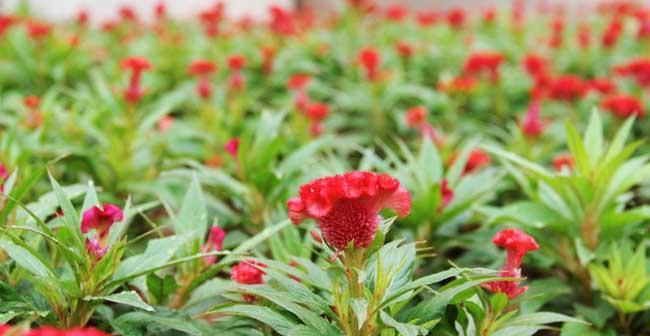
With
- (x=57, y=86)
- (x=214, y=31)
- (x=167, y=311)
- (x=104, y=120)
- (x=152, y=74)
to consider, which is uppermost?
(x=214, y=31)

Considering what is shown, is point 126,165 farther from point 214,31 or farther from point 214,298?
point 214,31

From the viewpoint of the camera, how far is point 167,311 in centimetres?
178

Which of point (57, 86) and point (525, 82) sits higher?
point (525, 82)

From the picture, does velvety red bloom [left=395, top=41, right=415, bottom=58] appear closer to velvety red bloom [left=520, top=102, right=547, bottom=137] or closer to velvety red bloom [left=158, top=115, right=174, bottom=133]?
velvety red bloom [left=520, top=102, right=547, bottom=137]

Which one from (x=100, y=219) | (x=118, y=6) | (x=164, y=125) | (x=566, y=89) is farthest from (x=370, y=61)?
(x=118, y=6)

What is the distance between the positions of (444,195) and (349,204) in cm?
96

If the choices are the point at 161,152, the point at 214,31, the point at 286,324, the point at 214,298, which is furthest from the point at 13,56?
the point at 286,324

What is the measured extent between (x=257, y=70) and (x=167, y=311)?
260cm

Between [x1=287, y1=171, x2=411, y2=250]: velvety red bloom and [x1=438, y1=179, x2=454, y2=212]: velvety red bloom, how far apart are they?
2.79 feet

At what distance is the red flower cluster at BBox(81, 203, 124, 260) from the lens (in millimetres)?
1598

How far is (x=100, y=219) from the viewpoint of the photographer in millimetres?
1611

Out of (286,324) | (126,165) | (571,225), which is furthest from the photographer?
(126,165)

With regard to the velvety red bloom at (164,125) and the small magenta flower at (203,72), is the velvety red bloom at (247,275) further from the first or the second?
the small magenta flower at (203,72)

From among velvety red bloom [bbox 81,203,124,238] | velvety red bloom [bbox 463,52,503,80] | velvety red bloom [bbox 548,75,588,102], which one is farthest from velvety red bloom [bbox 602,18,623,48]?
velvety red bloom [bbox 81,203,124,238]
